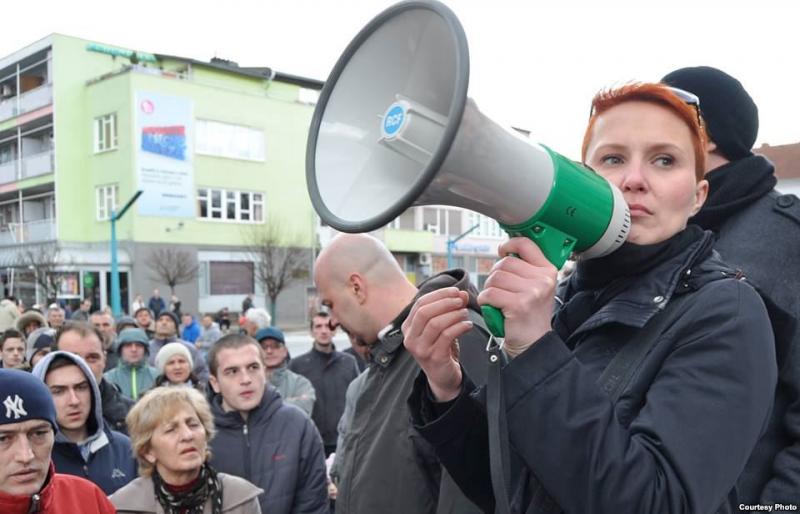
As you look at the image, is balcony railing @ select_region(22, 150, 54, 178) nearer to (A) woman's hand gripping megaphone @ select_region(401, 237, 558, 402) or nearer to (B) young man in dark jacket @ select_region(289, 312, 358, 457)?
(B) young man in dark jacket @ select_region(289, 312, 358, 457)

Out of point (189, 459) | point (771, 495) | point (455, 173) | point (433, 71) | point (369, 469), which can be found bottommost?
point (189, 459)

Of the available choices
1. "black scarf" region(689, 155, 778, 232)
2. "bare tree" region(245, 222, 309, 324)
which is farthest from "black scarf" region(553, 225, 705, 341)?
"bare tree" region(245, 222, 309, 324)

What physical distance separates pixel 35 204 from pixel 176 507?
3345cm

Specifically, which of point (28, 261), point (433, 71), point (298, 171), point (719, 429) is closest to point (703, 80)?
point (433, 71)

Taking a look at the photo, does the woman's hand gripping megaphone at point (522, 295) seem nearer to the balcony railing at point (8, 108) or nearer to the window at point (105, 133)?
the window at point (105, 133)

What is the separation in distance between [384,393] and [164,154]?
95.0ft

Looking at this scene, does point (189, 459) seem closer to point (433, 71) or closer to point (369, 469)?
point (369, 469)

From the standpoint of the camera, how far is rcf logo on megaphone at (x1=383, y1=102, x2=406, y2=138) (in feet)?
4.08

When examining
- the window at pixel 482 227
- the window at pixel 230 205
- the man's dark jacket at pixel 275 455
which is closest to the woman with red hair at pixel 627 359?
the man's dark jacket at pixel 275 455

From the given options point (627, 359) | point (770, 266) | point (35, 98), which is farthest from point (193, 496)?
point (35, 98)

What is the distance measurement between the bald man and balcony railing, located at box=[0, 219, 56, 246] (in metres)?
29.9

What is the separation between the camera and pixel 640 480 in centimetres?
102

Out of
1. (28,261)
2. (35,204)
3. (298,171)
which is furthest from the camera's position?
(298,171)

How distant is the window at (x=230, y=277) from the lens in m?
30.8
